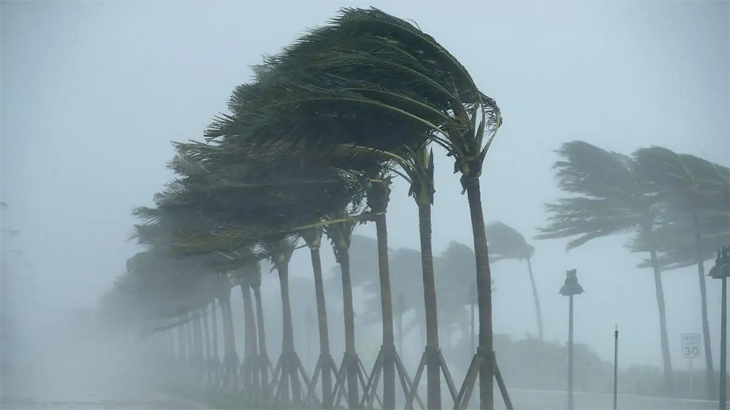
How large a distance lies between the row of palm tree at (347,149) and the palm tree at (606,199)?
26.6 meters

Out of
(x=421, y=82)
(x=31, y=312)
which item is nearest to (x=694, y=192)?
(x=421, y=82)

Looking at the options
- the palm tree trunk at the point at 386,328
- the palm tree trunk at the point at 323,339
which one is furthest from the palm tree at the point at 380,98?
the palm tree trunk at the point at 323,339

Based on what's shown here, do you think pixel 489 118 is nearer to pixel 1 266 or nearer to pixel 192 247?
pixel 192 247

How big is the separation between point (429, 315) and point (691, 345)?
15.3 meters

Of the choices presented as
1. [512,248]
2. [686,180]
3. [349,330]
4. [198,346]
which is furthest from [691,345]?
[198,346]

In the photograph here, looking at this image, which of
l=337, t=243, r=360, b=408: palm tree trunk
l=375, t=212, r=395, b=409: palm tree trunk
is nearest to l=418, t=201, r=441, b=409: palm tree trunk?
l=375, t=212, r=395, b=409: palm tree trunk

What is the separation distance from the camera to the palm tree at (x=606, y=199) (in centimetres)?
5275

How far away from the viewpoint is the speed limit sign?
115 ft

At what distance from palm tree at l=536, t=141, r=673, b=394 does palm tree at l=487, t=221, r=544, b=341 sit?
16369 millimetres

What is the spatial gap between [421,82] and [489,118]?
6.43 feet

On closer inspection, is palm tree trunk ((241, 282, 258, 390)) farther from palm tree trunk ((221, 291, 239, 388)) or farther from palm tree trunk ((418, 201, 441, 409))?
palm tree trunk ((418, 201, 441, 409))

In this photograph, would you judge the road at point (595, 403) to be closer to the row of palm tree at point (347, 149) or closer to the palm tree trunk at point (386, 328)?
the palm tree trunk at point (386, 328)

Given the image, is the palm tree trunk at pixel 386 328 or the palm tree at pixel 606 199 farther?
the palm tree at pixel 606 199

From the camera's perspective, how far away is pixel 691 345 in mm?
35062
